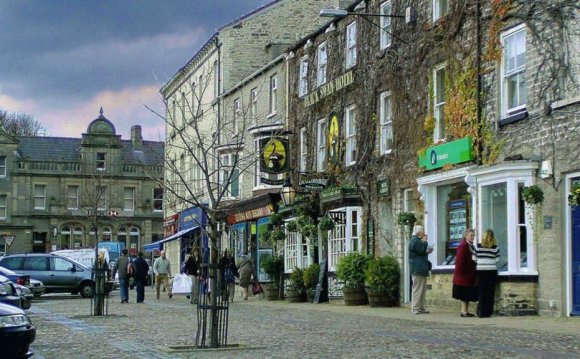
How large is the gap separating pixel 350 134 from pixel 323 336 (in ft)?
52.2

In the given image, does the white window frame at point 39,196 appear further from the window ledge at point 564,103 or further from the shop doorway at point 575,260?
A: the shop doorway at point 575,260

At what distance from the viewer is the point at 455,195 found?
1030 inches

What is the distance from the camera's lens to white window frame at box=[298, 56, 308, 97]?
37469 mm

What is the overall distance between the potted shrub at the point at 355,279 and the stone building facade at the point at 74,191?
5661cm

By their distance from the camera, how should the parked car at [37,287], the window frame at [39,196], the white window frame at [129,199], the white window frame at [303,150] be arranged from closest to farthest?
the white window frame at [303,150], the parked car at [37,287], the window frame at [39,196], the white window frame at [129,199]

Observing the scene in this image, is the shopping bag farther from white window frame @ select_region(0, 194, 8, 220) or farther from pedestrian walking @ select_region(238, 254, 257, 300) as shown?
white window frame @ select_region(0, 194, 8, 220)

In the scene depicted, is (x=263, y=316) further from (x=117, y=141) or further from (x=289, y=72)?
(x=117, y=141)

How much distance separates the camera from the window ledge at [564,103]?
20.6 metres

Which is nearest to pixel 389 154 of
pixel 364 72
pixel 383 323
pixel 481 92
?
pixel 364 72

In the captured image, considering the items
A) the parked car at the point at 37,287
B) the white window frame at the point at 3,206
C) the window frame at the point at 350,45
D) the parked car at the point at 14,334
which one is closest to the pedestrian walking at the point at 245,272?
the parked car at the point at 37,287

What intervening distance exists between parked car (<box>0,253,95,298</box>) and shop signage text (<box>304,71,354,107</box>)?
12.2 metres

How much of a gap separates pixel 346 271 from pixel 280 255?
9163mm

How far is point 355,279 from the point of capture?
2964cm

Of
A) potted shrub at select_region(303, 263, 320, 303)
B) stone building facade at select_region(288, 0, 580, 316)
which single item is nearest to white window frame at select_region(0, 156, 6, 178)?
stone building facade at select_region(288, 0, 580, 316)
